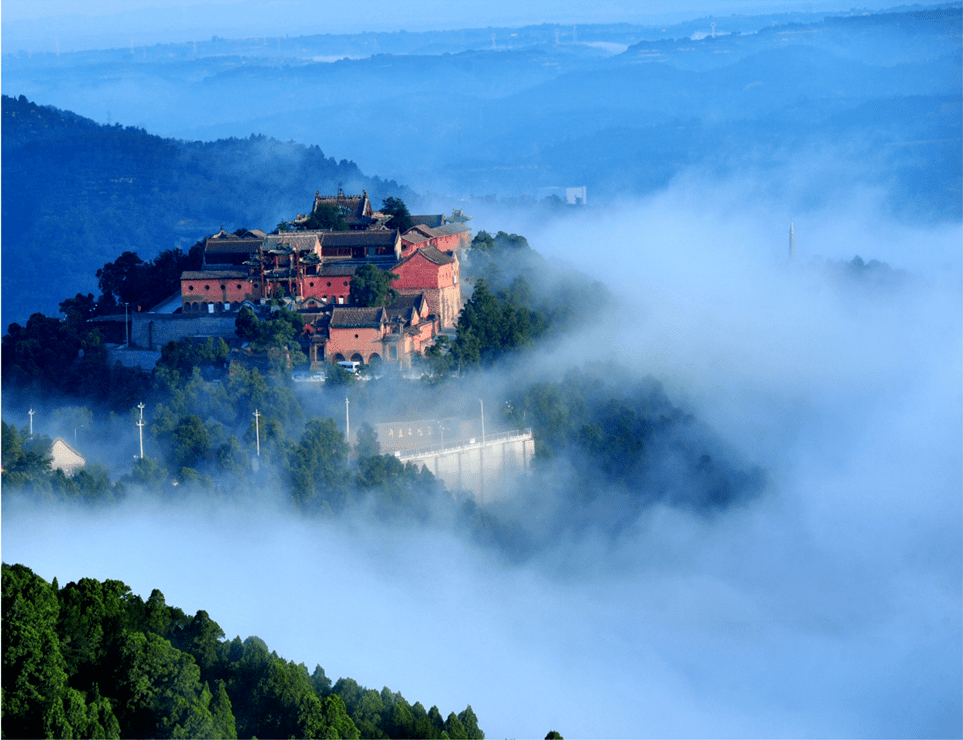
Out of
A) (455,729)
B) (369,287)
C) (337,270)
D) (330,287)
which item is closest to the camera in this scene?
(455,729)

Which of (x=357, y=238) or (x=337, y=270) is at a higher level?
(x=357, y=238)

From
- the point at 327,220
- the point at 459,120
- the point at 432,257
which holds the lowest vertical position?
the point at 432,257

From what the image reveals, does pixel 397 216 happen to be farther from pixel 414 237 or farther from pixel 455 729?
pixel 455 729

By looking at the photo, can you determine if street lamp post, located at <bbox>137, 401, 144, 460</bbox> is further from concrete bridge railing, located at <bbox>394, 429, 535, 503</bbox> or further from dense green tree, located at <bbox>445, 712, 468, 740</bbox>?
dense green tree, located at <bbox>445, 712, 468, 740</bbox>

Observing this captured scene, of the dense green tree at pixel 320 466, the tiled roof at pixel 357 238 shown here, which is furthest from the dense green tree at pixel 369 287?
the dense green tree at pixel 320 466

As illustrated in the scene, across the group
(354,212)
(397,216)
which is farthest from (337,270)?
(397,216)

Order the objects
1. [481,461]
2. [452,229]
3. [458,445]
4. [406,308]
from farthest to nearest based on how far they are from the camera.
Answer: [452,229]
[406,308]
[481,461]
[458,445]

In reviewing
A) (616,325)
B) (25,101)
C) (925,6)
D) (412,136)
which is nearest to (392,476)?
(616,325)
